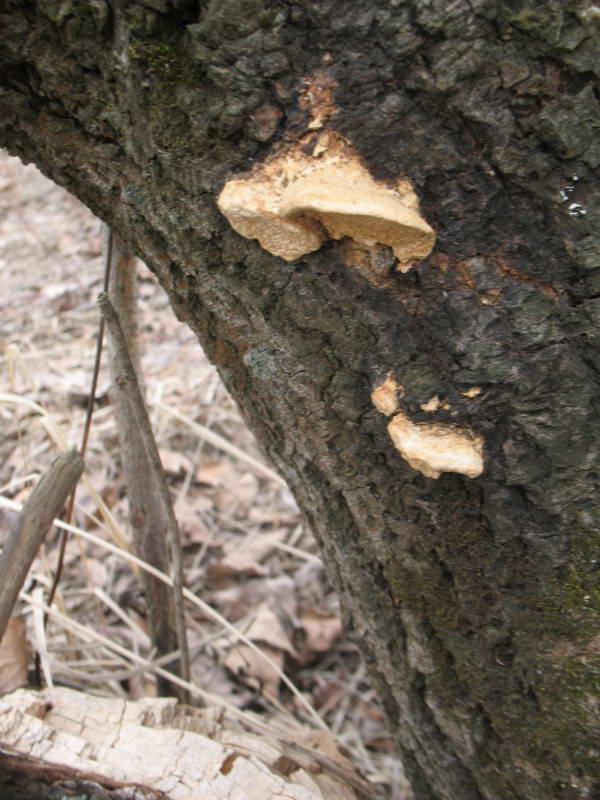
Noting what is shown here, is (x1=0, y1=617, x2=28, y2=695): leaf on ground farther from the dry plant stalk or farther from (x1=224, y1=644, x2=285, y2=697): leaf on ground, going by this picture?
(x1=224, y1=644, x2=285, y2=697): leaf on ground

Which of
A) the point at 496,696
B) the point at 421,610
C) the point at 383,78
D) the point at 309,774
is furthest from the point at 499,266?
the point at 309,774

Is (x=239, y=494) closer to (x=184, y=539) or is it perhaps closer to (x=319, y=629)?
(x=184, y=539)

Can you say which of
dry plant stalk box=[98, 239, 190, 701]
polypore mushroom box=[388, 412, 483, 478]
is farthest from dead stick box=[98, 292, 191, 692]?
polypore mushroom box=[388, 412, 483, 478]

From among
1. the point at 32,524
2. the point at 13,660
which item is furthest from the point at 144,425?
the point at 13,660

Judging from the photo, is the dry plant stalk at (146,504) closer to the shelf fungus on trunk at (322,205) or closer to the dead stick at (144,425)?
the dead stick at (144,425)

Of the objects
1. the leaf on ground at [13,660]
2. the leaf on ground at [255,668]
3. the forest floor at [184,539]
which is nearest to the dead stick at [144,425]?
the forest floor at [184,539]

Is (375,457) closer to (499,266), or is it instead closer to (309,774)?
(499,266)
